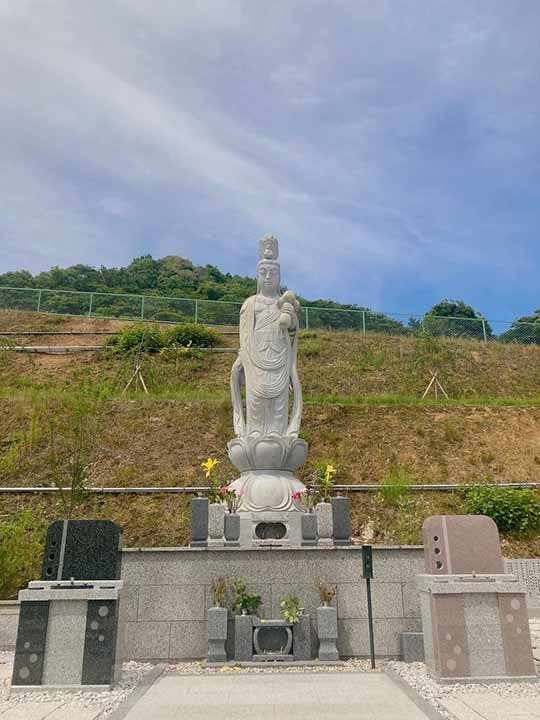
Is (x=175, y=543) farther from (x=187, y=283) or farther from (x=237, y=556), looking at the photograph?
(x=187, y=283)

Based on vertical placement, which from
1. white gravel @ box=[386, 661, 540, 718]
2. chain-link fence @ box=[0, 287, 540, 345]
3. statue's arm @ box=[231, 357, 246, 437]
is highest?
chain-link fence @ box=[0, 287, 540, 345]

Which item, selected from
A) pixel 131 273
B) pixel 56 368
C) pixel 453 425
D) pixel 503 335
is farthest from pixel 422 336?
pixel 131 273

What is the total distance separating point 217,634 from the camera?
641 centimetres

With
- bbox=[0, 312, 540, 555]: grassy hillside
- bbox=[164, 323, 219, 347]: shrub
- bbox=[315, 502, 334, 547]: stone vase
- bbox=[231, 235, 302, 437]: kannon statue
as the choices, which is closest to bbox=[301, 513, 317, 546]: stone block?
bbox=[315, 502, 334, 547]: stone vase

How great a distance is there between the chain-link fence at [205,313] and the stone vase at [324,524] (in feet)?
61.7

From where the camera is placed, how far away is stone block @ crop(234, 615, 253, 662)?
6359 mm

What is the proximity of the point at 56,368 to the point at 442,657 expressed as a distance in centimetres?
1979

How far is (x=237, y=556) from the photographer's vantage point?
7.17 metres

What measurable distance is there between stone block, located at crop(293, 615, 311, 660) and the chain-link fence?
20.3 meters

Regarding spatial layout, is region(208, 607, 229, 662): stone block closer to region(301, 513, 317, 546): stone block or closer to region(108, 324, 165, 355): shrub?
region(301, 513, 317, 546): stone block

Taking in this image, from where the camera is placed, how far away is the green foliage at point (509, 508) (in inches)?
468

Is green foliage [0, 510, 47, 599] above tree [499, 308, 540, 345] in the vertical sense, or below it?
below

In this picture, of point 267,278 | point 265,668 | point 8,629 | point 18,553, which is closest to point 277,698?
point 265,668

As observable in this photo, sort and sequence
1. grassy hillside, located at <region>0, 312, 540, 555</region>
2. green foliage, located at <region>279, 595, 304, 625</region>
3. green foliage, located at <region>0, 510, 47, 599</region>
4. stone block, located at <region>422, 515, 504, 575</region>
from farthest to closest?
grassy hillside, located at <region>0, 312, 540, 555</region> → green foliage, located at <region>0, 510, 47, 599</region> → green foliage, located at <region>279, 595, 304, 625</region> → stone block, located at <region>422, 515, 504, 575</region>
